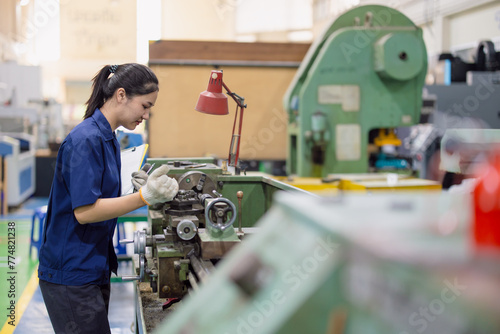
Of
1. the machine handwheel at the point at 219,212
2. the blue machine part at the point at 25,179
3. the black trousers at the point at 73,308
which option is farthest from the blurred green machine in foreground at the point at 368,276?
the blue machine part at the point at 25,179

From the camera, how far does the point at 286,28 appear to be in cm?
841

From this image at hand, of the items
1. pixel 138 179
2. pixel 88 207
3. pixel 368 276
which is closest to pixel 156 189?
pixel 88 207

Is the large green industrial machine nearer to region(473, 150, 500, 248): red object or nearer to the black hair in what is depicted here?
the black hair

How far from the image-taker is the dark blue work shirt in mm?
1235

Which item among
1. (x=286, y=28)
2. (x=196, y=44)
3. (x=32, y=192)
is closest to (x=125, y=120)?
(x=196, y=44)

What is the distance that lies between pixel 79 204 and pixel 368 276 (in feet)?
3.00

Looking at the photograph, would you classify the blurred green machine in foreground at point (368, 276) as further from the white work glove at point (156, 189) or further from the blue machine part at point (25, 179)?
the blue machine part at point (25, 179)

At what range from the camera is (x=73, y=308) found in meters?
1.29

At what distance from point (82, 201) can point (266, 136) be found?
2.83 metres

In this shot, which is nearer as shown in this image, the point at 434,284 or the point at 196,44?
the point at 434,284

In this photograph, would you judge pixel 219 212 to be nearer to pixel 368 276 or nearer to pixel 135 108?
pixel 135 108

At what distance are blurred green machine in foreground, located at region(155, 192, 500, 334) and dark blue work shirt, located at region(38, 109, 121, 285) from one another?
0.76 m

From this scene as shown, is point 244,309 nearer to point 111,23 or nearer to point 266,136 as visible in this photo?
point 266,136

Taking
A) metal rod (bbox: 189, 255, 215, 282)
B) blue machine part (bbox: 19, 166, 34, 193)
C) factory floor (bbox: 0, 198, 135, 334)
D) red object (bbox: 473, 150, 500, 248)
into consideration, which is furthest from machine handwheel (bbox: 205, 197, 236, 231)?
blue machine part (bbox: 19, 166, 34, 193)
